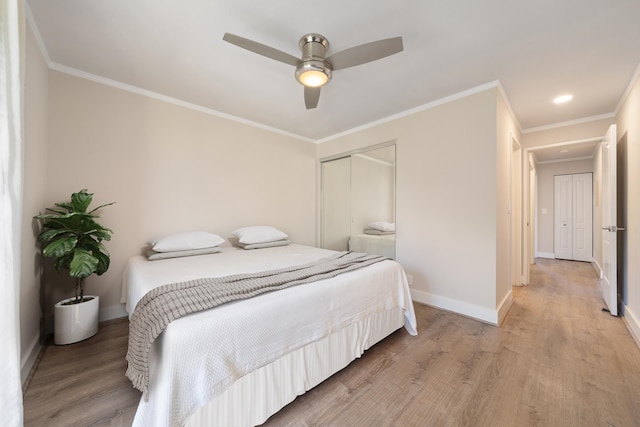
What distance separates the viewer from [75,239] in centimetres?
196

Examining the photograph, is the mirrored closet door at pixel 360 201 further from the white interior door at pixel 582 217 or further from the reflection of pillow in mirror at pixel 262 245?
the white interior door at pixel 582 217

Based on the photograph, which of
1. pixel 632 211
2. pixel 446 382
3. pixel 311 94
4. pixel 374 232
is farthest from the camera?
pixel 374 232

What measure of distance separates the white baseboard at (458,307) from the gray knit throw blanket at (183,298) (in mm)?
1698

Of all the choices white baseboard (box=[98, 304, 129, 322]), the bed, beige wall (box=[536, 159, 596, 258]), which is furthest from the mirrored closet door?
beige wall (box=[536, 159, 596, 258])

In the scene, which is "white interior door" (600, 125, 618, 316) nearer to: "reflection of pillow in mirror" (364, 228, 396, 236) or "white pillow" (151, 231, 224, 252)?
"reflection of pillow in mirror" (364, 228, 396, 236)

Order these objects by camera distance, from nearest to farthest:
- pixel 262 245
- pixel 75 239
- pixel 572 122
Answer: pixel 75 239
pixel 262 245
pixel 572 122

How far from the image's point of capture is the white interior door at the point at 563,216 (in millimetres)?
5574

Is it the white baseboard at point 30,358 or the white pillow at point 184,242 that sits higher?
the white pillow at point 184,242

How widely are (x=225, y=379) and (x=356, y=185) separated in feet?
10.7

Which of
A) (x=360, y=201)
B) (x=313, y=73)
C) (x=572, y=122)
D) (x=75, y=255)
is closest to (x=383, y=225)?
(x=360, y=201)

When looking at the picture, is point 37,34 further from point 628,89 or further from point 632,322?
point 632,322

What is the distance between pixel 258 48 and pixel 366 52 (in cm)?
73

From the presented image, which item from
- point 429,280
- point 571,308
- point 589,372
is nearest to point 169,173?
point 429,280

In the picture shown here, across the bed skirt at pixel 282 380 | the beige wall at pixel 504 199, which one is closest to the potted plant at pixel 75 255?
the bed skirt at pixel 282 380
